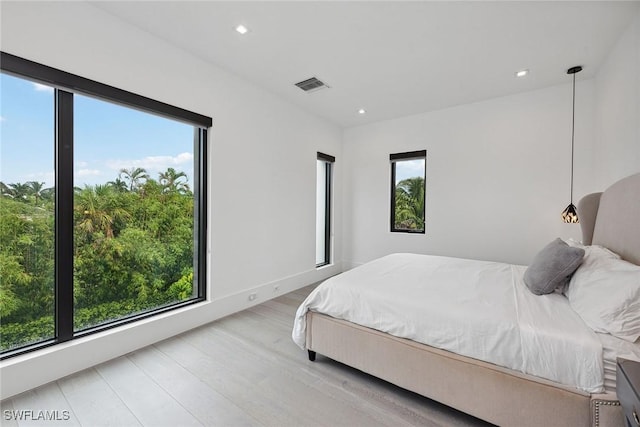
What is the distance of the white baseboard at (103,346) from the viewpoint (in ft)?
5.57

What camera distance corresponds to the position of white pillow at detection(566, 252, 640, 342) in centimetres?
126

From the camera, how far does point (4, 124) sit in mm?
1713

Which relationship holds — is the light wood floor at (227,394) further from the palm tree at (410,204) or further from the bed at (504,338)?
the palm tree at (410,204)

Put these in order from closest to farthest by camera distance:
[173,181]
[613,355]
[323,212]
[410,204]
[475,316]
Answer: [613,355] → [475,316] → [173,181] → [410,204] → [323,212]

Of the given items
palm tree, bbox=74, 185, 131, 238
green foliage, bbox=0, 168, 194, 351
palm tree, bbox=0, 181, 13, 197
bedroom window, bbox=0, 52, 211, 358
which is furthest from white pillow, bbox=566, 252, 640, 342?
palm tree, bbox=0, 181, 13, 197

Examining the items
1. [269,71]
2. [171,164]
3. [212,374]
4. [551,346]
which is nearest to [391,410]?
[551,346]

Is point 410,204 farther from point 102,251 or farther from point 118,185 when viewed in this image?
point 102,251

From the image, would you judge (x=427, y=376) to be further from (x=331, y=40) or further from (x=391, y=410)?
(x=331, y=40)

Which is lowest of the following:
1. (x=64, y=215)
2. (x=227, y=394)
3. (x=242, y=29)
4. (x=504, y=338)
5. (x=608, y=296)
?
(x=227, y=394)

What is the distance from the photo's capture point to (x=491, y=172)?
3650mm

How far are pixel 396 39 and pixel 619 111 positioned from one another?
2092 millimetres

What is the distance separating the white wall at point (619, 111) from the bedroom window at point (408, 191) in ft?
6.29

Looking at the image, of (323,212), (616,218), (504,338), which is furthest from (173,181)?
(616,218)

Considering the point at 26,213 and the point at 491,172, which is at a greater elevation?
the point at 491,172
